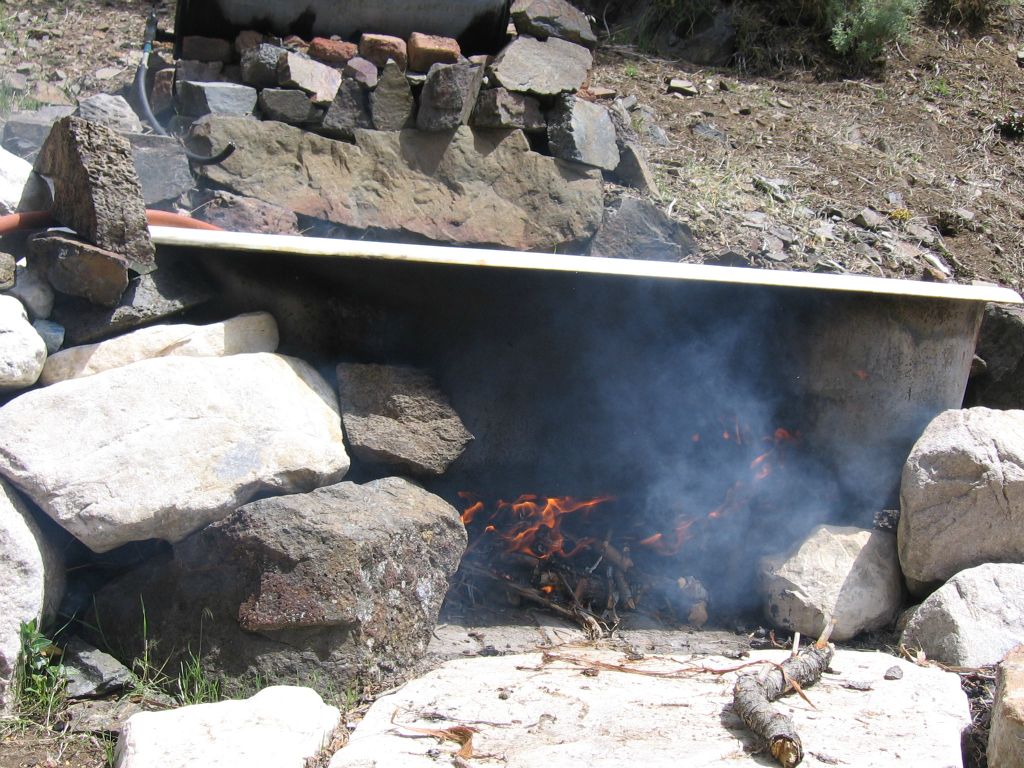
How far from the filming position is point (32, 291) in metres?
3.36

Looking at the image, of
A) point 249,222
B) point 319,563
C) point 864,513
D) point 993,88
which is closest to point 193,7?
point 249,222

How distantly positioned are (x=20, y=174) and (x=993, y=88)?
A: 7.14m

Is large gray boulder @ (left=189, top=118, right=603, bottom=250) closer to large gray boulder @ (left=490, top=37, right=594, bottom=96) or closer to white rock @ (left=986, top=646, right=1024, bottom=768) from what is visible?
large gray boulder @ (left=490, top=37, right=594, bottom=96)

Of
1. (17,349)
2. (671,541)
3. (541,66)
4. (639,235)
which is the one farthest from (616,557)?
(541,66)

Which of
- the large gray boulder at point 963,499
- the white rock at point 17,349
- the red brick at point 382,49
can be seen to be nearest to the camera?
the white rock at point 17,349

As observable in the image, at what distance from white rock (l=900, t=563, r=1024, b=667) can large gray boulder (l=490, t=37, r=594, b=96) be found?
3.56 metres

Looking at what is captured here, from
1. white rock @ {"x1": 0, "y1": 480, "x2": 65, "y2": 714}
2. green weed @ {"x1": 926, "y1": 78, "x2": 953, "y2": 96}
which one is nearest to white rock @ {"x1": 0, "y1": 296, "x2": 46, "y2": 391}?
white rock @ {"x1": 0, "y1": 480, "x2": 65, "y2": 714}

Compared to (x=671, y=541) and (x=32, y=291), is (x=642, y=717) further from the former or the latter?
(x=32, y=291)

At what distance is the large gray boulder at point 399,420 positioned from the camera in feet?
11.4

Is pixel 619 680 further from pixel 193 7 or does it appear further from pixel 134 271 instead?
pixel 193 7

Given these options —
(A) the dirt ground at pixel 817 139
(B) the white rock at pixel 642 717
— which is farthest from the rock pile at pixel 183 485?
(A) the dirt ground at pixel 817 139

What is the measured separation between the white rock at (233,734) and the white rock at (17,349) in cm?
115

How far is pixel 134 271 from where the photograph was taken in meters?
3.41

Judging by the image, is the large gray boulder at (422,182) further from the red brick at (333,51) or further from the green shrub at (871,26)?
the green shrub at (871,26)
